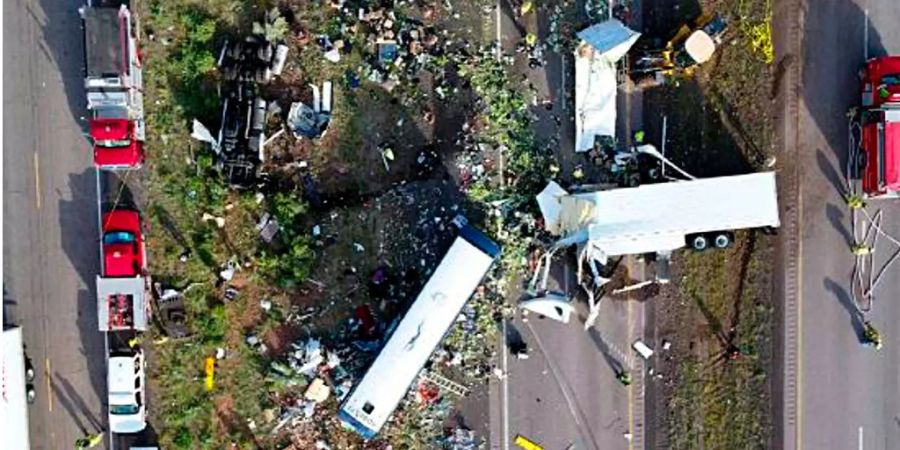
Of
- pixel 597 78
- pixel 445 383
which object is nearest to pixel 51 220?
pixel 445 383

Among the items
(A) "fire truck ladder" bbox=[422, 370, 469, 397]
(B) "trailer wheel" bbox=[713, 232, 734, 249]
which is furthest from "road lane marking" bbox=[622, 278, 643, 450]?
(A) "fire truck ladder" bbox=[422, 370, 469, 397]

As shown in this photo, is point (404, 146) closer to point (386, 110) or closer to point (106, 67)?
point (386, 110)

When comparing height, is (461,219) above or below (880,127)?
below

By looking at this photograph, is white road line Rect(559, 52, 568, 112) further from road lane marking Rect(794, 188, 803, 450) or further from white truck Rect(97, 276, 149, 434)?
white truck Rect(97, 276, 149, 434)

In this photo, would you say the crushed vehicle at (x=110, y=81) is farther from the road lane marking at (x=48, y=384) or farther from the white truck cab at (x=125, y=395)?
the road lane marking at (x=48, y=384)

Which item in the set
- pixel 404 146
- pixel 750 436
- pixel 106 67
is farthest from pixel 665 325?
pixel 106 67

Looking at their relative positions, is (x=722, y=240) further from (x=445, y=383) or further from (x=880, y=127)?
(x=445, y=383)
